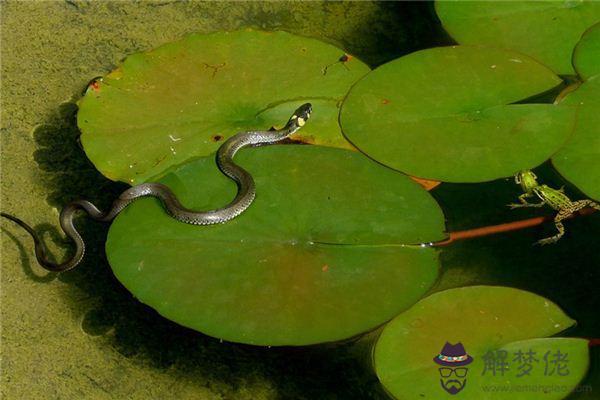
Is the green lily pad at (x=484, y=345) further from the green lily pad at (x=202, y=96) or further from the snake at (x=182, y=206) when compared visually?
the green lily pad at (x=202, y=96)

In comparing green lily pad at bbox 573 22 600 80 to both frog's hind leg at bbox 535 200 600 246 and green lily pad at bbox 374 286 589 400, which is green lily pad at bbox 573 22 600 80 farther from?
green lily pad at bbox 374 286 589 400

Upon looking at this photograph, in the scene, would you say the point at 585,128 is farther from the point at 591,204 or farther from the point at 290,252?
the point at 290,252

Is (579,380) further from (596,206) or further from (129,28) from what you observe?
(129,28)

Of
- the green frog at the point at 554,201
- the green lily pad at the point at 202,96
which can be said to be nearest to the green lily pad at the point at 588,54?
the green frog at the point at 554,201

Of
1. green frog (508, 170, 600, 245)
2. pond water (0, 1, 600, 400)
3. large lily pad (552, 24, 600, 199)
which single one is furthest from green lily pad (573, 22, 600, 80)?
green frog (508, 170, 600, 245)

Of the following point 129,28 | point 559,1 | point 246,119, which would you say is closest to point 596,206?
point 559,1
